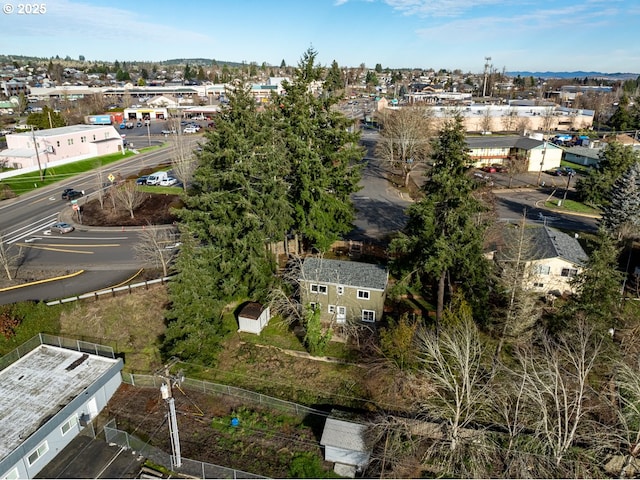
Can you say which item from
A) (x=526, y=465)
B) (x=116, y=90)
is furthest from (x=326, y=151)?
(x=116, y=90)

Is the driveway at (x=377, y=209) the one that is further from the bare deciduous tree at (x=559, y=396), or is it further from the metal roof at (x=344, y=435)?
the metal roof at (x=344, y=435)

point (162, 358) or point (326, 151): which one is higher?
point (326, 151)

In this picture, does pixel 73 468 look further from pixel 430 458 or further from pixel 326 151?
pixel 326 151

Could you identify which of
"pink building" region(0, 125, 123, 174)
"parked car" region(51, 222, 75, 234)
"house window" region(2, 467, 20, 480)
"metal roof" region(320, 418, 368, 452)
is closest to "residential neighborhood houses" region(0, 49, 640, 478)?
"metal roof" region(320, 418, 368, 452)

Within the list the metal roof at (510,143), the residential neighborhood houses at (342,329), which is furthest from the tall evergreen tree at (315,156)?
the metal roof at (510,143)

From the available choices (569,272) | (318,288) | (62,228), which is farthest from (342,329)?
(62,228)

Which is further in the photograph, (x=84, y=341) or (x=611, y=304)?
(x=84, y=341)

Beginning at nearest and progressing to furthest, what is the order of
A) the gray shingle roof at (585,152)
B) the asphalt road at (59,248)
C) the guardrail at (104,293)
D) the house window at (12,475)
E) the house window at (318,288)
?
the house window at (12,475) < the guardrail at (104,293) < the house window at (318,288) < the asphalt road at (59,248) < the gray shingle roof at (585,152)
